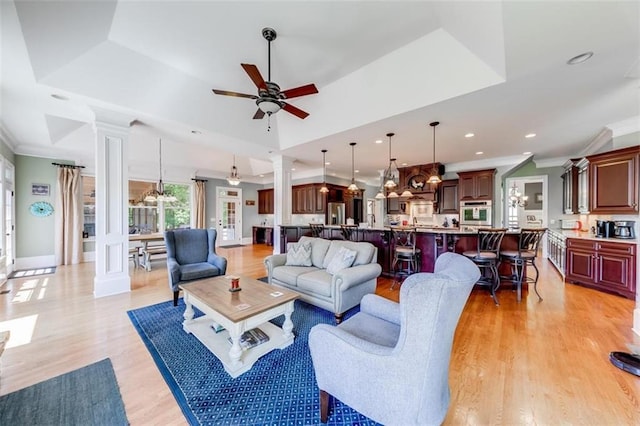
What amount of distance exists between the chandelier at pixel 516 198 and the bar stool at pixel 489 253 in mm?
5450

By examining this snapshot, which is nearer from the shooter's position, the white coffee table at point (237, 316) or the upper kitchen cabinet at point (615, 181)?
the white coffee table at point (237, 316)

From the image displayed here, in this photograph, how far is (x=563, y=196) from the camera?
6469 mm

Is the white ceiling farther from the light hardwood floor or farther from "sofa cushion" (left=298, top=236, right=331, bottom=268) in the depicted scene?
the light hardwood floor

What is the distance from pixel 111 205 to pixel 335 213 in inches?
265

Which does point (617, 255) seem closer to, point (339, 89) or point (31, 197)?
point (339, 89)

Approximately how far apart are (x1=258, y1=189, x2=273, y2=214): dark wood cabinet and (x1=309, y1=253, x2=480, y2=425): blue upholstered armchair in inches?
368

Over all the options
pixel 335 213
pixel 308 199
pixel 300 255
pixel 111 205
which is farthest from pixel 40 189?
pixel 335 213

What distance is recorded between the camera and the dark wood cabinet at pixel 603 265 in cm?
370

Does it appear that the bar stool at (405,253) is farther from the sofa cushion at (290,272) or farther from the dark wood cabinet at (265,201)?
the dark wood cabinet at (265,201)

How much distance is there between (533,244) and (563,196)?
3.77 meters

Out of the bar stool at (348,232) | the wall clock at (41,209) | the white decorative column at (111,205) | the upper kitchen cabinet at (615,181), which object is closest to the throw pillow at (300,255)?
the bar stool at (348,232)

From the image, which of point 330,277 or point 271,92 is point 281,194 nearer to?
point 330,277

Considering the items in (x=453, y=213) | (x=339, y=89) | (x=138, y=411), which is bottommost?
(x=138, y=411)

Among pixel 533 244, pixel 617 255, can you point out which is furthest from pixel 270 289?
pixel 617 255
